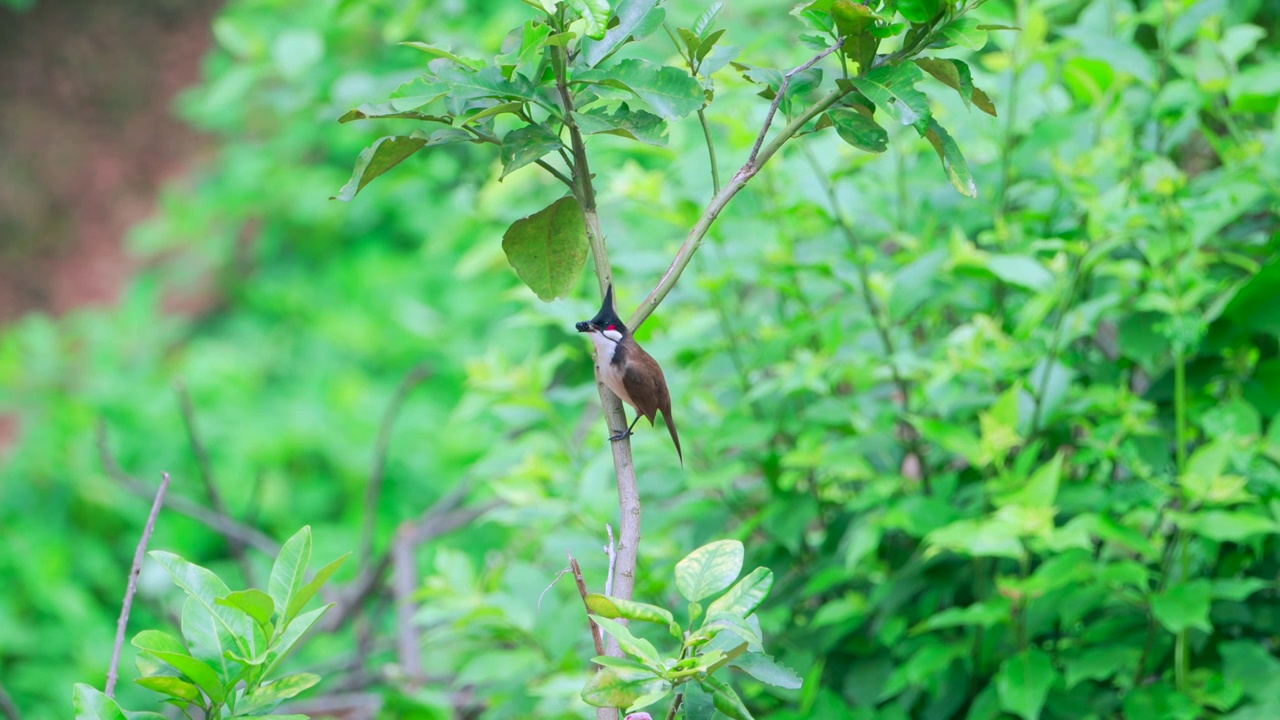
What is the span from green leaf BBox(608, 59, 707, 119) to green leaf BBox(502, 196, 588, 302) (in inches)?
3.5

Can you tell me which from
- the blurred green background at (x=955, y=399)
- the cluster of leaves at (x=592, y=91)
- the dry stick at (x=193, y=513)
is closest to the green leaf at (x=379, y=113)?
the cluster of leaves at (x=592, y=91)

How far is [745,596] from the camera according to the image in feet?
1.95

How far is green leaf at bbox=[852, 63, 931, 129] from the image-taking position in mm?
594

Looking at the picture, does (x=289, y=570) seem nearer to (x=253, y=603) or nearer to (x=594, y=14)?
(x=253, y=603)

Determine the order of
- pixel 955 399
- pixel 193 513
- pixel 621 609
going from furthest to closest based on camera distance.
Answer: pixel 193 513 < pixel 955 399 < pixel 621 609

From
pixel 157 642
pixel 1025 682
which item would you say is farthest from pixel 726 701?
pixel 1025 682

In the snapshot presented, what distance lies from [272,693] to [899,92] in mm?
500

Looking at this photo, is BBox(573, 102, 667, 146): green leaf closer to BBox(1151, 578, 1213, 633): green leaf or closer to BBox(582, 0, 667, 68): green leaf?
BBox(582, 0, 667, 68): green leaf

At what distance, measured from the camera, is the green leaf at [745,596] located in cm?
58

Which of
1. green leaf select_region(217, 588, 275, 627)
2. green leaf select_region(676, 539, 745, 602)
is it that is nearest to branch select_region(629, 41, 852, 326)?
green leaf select_region(676, 539, 745, 602)

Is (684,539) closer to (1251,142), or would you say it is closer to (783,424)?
(783,424)

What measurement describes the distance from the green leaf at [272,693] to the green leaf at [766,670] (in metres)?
0.25

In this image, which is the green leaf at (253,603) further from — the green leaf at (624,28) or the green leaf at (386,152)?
the green leaf at (624,28)

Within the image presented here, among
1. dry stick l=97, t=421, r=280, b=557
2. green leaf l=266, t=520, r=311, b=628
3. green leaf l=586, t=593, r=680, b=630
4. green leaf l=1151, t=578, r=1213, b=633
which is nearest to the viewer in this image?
green leaf l=586, t=593, r=680, b=630
